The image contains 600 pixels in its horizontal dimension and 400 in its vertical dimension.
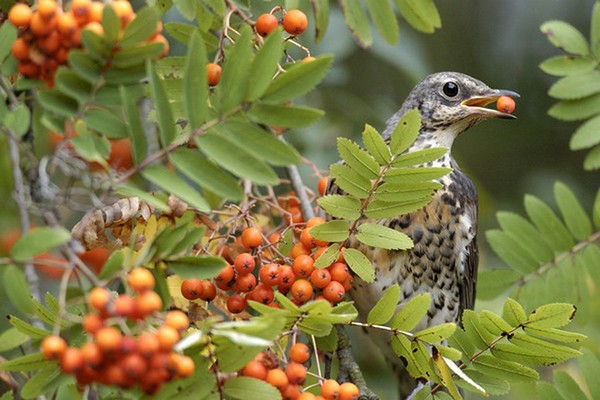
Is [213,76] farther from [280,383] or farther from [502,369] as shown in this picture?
[502,369]

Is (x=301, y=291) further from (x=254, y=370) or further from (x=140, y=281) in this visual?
(x=140, y=281)

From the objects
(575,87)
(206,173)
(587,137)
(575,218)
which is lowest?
(206,173)

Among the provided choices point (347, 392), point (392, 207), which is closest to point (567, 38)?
point (392, 207)

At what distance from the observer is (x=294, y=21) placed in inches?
83.7

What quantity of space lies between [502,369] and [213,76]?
0.89m

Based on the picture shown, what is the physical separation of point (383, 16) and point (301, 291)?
709 mm

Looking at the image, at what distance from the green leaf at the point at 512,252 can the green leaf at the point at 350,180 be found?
36.2 inches

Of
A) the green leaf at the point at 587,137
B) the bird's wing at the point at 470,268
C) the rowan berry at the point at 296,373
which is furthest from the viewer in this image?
the bird's wing at the point at 470,268

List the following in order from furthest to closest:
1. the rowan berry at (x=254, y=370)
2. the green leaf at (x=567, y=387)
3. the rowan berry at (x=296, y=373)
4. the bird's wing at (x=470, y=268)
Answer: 1. the bird's wing at (x=470, y=268)
2. the green leaf at (x=567, y=387)
3. the rowan berry at (x=296, y=373)
4. the rowan berry at (x=254, y=370)

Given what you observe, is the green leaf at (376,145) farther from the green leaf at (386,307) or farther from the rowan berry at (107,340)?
the rowan berry at (107,340)

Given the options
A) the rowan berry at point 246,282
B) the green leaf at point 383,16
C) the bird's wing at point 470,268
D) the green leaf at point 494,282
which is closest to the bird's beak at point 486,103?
the bird's wing at point 470,268

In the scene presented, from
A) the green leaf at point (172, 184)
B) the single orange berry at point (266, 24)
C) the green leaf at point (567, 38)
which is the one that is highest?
the green leaf at point (567, 38)

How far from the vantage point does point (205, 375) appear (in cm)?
173

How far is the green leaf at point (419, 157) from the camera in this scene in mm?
2004
